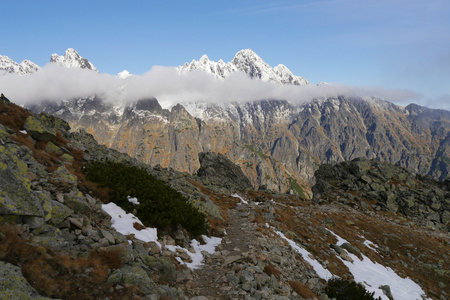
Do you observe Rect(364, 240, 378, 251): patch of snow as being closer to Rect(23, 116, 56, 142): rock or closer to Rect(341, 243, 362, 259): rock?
Rect(341, 243, 362, 259): rock

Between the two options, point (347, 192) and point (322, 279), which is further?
point (347, 192)

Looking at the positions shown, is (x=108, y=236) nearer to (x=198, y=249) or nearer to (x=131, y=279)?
(x=131, y=279)

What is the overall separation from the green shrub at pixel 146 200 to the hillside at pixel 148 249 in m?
0.30

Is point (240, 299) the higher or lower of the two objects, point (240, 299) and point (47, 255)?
the lower

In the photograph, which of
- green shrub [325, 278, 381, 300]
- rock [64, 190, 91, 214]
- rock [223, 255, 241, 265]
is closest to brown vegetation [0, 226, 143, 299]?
rock [64, 190, 91, 214]

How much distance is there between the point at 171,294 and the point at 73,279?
147 inches

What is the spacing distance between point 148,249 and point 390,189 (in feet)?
230

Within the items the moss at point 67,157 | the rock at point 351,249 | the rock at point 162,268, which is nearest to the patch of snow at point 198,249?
the rock at point 162,268

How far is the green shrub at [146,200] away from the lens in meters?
16.0

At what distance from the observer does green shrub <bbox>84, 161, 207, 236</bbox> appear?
52.6ft

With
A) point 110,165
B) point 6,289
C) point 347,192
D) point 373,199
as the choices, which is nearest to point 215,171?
point 347,192

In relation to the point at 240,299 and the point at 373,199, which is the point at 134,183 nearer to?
the point at 240,299

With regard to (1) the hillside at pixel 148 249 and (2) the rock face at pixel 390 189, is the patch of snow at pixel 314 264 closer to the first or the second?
(1) the hillside at pixel 148 249

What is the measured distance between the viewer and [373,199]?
6188 centimetres
